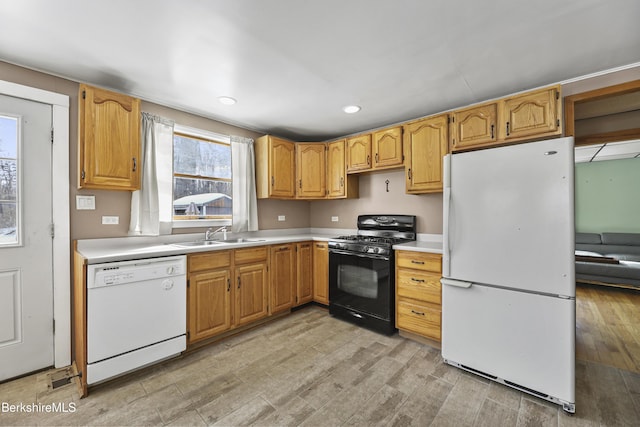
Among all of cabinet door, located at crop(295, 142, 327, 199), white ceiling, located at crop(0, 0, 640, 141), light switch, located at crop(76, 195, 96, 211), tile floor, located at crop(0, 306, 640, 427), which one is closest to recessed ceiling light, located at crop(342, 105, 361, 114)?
white ceiling, located at crop(0, 0, 640, 141)

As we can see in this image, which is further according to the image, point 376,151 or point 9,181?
point 376,151

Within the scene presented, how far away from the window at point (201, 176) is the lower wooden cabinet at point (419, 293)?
2.15m

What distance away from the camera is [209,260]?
249 cm

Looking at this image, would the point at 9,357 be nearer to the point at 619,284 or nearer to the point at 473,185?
the point at 473,185

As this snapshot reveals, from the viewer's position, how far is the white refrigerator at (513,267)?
169cm

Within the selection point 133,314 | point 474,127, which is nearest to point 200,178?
point 133,314

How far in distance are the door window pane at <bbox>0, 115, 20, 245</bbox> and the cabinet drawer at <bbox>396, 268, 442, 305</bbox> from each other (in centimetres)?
318

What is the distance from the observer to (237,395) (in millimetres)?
1833

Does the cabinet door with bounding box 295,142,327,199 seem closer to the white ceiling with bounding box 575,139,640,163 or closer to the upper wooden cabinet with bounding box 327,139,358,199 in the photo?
the upper wooden cabinet with bounding box 327,139,358,199

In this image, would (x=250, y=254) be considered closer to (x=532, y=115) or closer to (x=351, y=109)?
(x=351, y=109)

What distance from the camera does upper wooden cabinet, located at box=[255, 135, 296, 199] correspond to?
346cm

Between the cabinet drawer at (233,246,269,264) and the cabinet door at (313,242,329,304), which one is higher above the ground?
the cabinet drawer at (233,246,269,264)

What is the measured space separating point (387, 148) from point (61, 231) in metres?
3.16

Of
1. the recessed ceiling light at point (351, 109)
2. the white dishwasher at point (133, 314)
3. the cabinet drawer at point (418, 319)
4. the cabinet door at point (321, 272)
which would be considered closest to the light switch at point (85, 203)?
the white dishwasher at point (133, 314)
